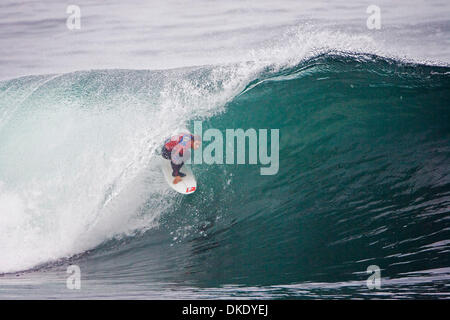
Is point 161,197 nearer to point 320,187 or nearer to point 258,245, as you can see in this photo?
point 258,245

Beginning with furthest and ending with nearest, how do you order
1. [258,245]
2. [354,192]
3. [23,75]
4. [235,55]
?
[23,75], [235,55], [354,192], [258,245]

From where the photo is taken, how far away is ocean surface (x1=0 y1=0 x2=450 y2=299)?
3.25 metres

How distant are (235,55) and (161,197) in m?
2.51

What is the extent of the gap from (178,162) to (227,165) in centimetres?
53

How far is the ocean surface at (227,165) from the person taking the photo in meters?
3.25

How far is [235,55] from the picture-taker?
5.76m

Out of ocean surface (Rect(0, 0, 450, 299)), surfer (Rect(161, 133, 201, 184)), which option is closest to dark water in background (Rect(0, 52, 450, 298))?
ocean surface (Rect(0, 0, 450, 299))

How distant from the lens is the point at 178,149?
4.11 metres

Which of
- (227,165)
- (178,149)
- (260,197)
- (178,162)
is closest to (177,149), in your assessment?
(178,149)

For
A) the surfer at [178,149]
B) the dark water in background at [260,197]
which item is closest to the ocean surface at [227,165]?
the dark water in background at [260,197]

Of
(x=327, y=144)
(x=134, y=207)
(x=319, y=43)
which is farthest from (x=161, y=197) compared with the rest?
(x=319, y=43)

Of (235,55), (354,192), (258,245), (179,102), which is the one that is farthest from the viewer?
(235,55)

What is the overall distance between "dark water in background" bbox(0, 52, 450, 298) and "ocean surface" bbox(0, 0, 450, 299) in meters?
0.02
